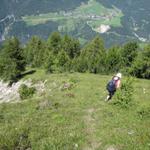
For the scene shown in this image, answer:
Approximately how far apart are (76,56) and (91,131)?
9570 centimetres

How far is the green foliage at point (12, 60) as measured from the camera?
3430 inches

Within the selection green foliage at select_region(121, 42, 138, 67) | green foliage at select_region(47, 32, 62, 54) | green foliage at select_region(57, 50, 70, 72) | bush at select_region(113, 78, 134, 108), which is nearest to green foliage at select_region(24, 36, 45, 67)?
green foliage at select_region(47, 32, 62, 54)

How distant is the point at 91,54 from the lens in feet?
369

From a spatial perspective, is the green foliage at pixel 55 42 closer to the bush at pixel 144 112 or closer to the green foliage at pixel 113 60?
the green foliage at pixel 113 60

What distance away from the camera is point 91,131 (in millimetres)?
26750

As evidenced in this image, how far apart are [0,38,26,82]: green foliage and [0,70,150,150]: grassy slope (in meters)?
51.2

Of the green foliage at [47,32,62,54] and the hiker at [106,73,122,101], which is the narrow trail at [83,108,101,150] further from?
the green foliage at [47,32,62,54]

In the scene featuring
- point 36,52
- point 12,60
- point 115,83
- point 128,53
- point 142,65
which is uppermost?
point 115,83

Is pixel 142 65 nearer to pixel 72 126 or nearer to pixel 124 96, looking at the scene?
pixel 124 96

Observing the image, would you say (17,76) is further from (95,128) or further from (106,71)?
(95,128)

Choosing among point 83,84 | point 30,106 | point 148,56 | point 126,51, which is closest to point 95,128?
point 30,106

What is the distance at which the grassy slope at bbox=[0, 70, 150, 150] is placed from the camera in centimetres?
2425

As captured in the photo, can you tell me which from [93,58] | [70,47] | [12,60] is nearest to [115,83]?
[12,60]

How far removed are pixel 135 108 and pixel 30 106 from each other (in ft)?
31.2
